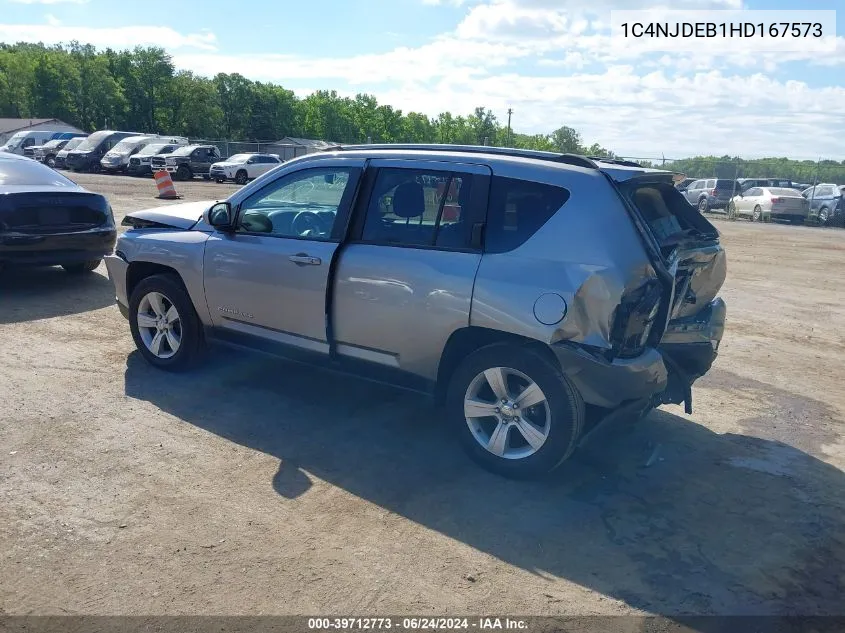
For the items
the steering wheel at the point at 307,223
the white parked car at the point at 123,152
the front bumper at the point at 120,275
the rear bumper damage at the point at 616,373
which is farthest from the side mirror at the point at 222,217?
the white parked car at the point at 123,152

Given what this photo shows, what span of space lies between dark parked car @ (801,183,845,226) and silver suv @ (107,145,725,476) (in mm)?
24574

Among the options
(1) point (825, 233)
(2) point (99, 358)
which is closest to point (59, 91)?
(1) point (825, 233)

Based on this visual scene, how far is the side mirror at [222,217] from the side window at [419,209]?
1191 mm

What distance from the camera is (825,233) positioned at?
2278cm

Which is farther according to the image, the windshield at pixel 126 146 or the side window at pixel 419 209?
the windshield at pixel 126 146

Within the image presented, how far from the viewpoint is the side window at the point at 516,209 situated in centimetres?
414

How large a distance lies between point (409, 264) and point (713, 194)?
2883cm

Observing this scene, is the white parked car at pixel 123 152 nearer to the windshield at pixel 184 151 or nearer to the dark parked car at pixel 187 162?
the dark parked car at pixel 187 162

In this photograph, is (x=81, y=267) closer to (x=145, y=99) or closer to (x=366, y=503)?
(x=366, y=503)

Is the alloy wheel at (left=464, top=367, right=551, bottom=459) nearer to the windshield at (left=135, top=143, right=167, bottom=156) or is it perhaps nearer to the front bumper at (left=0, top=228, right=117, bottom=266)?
the front bumper at (left=0, top=228, right=117, bottom=266)

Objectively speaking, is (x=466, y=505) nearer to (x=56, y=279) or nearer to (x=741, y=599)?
(x=741, y=599)

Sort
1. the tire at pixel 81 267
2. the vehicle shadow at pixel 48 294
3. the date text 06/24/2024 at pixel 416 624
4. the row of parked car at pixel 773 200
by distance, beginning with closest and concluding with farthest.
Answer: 1. the date text 06/24/2024 at pixel 416 624
2. the vehicle shadow at pixel 48 294
3. the tire at pixel 81 267
4. the row of parked car at pixel 773 200

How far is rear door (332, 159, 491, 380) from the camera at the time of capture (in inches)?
170

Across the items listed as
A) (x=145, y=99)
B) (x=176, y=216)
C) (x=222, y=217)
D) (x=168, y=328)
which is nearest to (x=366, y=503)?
(x=222, y=217)
